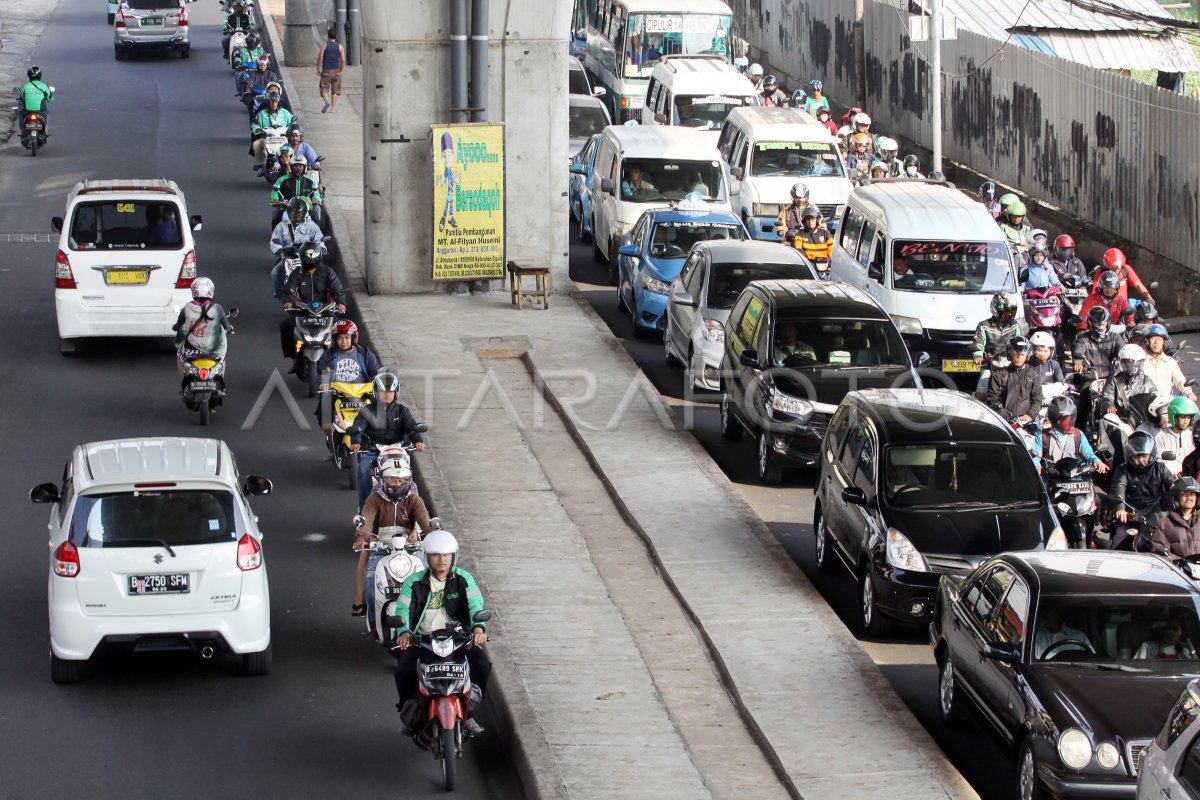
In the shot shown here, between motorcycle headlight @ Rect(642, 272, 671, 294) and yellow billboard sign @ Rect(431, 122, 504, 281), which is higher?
yellow billboard sign @ Rect(431, 122, 504, 281)

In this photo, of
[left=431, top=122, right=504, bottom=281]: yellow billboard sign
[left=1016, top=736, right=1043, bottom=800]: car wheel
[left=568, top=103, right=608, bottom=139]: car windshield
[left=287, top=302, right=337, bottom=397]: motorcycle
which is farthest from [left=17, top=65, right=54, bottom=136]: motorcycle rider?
[left=1016, top=736, right=1043, bottom=800]: car wheel

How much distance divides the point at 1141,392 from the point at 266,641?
8378mm

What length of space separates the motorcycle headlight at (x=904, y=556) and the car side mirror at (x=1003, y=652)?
8.22 ft

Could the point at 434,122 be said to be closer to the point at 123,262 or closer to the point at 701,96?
the point at 123,262

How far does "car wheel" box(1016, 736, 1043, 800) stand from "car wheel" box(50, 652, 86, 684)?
20.5ft

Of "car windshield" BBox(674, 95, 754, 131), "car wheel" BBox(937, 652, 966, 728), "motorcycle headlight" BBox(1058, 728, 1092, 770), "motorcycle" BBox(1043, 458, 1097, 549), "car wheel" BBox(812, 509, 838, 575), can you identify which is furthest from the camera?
"car windshield" BBox(674, 95, 754, 131)

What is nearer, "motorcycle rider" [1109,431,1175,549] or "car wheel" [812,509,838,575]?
"motorcycle rider" [1109,431,1175,549]

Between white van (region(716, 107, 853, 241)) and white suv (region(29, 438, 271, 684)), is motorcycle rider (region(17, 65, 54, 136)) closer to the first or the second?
white van (region(716, 107, 853, 241))

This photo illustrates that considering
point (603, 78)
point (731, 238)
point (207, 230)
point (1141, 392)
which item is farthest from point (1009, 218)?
point (603, 78)

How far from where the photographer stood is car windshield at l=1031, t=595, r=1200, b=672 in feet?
37.2

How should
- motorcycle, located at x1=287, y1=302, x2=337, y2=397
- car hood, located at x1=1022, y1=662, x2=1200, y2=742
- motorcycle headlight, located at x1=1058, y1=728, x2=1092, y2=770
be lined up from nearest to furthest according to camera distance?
1. motorcycle headlight, located at x1=1058, y1=728, x2=1092, y2=770
2. car hood, located at x1=1022, y1=662, x2=1200, y2=742
3. motorcycle, located at x1=287, y1=302, x2=337, y2=397

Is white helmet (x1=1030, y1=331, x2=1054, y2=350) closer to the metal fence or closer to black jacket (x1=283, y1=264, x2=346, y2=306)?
black jacket (x1=283, y1=264, x2=346, y2=306)

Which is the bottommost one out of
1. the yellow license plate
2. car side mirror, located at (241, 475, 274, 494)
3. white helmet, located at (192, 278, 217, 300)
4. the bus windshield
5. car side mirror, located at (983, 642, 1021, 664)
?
car side mirror, located at (983, 642, 1021, 664)

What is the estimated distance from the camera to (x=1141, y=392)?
669 inches
